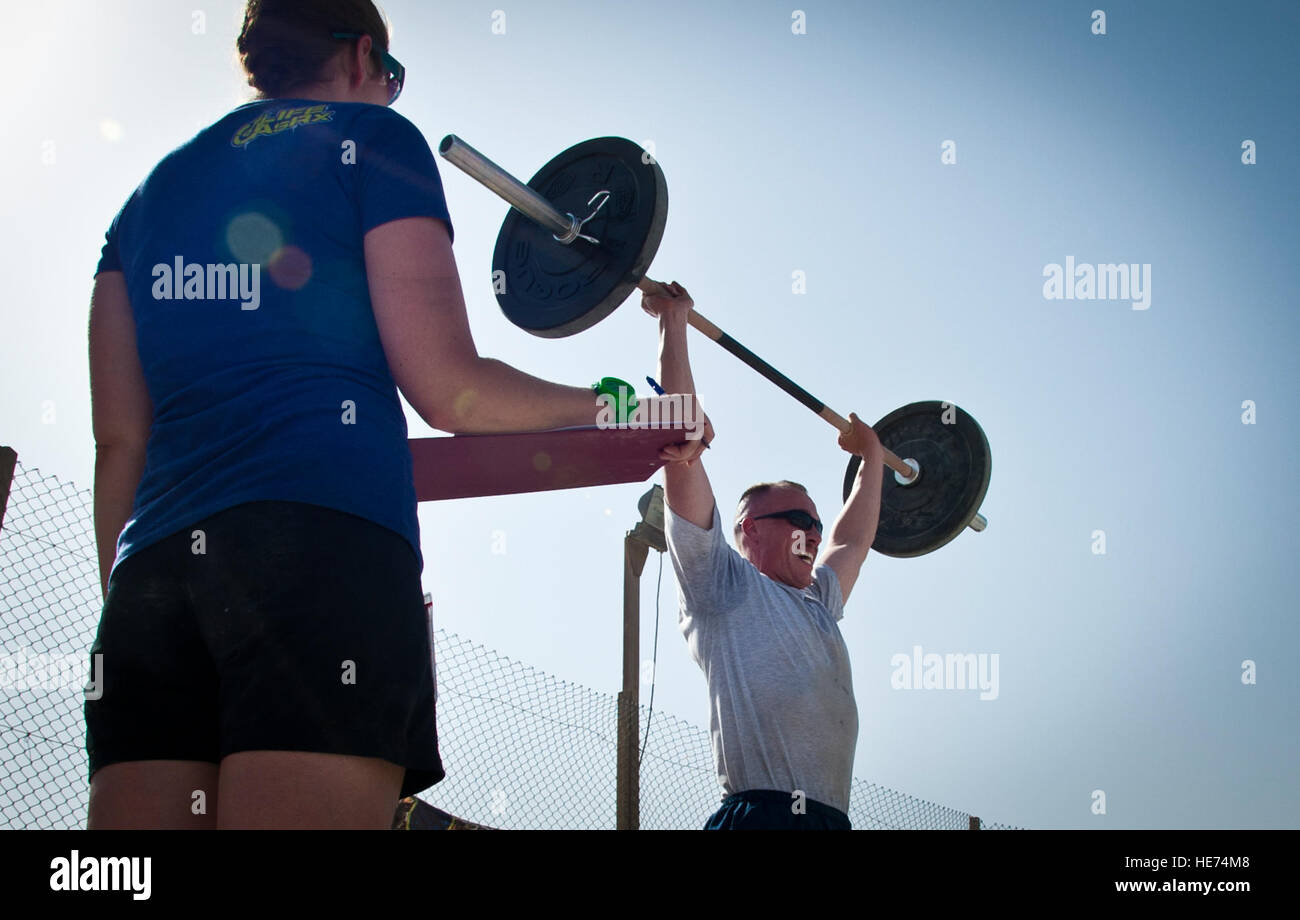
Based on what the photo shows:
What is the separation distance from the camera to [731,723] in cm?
240

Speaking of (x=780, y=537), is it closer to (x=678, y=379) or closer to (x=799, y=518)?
(x=799, y=518)

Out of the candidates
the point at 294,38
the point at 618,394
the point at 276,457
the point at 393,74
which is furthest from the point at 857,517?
the point at 276,457

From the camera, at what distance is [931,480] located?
439 cm

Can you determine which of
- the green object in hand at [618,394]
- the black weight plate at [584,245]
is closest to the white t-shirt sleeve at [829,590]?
the black weight plate at [584,245]

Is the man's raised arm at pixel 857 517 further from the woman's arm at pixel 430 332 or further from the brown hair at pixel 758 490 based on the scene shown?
the woman's arm at pixel 430 332

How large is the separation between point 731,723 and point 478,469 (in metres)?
1.14

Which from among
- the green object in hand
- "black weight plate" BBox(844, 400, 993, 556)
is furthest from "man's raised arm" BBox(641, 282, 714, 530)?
A: "black weight plate" BBox(844, 400, 993, 556)

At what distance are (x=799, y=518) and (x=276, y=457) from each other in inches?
83.8

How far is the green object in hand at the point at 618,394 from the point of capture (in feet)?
4.03

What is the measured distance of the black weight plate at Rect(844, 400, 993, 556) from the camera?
4227mm

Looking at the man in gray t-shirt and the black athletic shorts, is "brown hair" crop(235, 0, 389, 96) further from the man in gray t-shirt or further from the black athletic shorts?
the man in gray t-shirt

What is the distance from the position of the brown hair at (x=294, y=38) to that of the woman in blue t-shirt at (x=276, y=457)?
0.16 ft
